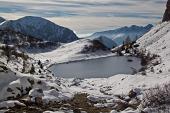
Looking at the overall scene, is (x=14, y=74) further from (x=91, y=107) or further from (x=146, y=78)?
(x=146, y=78)

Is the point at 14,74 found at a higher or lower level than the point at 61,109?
higher

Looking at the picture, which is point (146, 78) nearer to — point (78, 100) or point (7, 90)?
point (78, 100)

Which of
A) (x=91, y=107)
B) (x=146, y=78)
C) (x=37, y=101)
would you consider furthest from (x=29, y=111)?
(x=146, y=78)

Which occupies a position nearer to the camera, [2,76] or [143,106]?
[143,106]

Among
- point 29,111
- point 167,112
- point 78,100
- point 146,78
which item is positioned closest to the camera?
point 167,112

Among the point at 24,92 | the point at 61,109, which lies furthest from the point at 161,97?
the point at 24,92

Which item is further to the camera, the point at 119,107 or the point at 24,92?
the point at 24,92

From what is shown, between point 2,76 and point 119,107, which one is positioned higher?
point 2,76

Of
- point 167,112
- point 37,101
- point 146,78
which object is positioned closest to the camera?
point 167,112

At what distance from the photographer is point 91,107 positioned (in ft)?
112

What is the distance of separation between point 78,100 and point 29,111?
33.3ft

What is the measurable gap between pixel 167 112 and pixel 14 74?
18.0 metres

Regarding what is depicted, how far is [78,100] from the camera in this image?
38.5 metres

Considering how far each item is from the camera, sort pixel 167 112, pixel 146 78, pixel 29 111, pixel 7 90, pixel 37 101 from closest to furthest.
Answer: pixel 167 112, pixel 29 111, pixel 37 101, pixel 7 90, pixel 146 78
